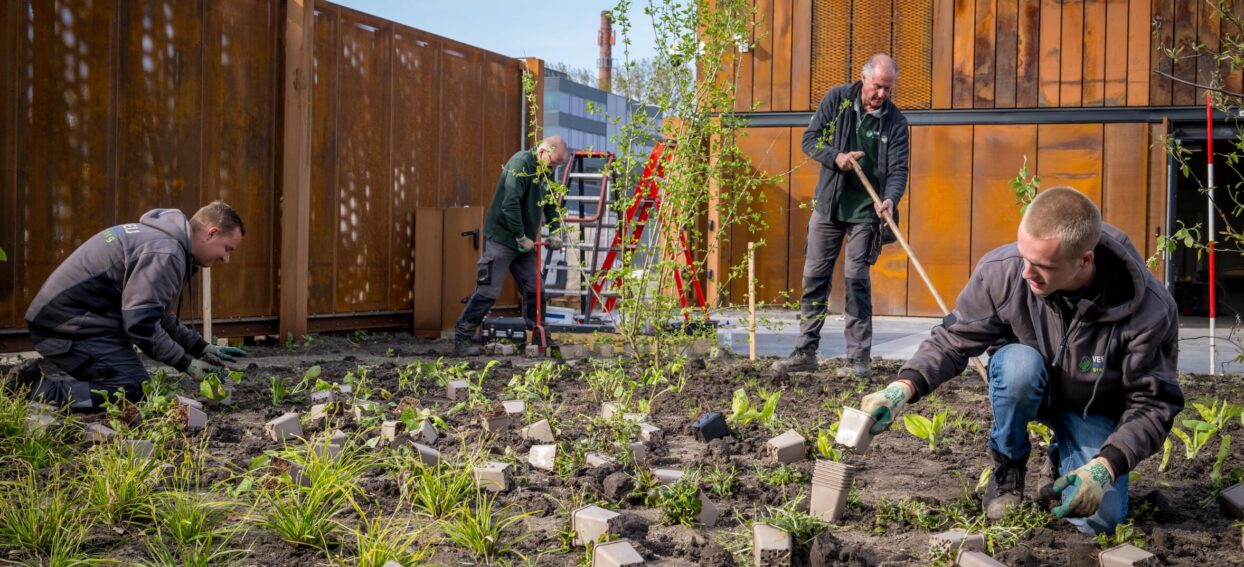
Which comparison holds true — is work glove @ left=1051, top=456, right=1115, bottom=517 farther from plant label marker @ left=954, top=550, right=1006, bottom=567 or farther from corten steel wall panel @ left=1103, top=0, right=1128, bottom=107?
corten steel wall panel @ left=1103, top=0, right=1128, bottom=107

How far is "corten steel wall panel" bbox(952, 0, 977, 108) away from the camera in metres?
11.3

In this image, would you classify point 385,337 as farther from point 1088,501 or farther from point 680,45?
point 1088,501

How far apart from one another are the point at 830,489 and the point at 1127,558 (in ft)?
2.67

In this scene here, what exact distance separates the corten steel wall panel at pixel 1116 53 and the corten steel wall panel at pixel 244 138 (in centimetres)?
822

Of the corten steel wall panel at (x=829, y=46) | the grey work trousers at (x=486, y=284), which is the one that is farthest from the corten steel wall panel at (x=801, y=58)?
the grey work trousers at (x=486, y=284)

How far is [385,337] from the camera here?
29.6 ft

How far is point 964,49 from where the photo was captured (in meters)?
11.3

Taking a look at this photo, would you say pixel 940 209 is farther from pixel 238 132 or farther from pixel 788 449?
pixel 788 449

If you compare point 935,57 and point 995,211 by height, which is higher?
point 935,57

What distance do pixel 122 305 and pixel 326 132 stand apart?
396 cm

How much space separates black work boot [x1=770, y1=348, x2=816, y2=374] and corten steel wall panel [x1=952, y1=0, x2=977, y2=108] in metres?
6.00

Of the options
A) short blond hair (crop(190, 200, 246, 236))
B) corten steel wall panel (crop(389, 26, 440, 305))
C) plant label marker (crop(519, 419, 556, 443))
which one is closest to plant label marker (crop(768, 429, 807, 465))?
plant label marker (crop(519, 419, 556, 443))

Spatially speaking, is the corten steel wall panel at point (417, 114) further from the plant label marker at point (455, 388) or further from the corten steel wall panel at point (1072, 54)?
the corten steel wall panel at point (1072, 54)

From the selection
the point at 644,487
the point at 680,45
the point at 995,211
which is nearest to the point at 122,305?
the point at 644,487
